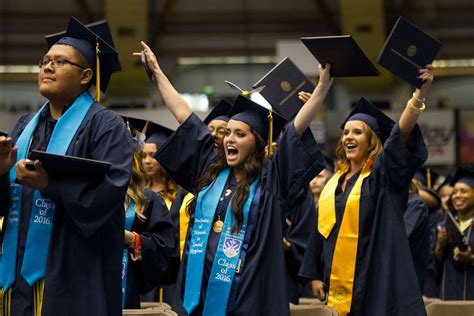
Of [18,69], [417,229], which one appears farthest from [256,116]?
[18,69]

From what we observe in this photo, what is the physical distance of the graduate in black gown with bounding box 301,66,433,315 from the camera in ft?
18.1

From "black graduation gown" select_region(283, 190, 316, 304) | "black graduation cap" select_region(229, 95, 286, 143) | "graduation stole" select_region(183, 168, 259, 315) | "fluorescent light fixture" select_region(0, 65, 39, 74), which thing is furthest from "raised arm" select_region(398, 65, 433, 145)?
"fluorescent light fixture" select_region(0, 65, 39, 74)

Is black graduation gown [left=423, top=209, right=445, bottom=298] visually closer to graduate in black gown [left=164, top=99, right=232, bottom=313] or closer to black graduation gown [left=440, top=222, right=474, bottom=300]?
black graduation gown [left=440, top=222, right=474, bottom=300]

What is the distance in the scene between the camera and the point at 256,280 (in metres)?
4.86

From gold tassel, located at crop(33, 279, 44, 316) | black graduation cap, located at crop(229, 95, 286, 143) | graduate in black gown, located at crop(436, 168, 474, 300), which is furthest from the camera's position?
graduate in black gown, located at crop(436, 168, 474, 300)

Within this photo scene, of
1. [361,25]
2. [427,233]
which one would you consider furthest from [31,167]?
[361,25]

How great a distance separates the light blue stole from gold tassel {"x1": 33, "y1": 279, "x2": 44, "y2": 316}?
0.10ft

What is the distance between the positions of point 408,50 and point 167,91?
1.40 metres

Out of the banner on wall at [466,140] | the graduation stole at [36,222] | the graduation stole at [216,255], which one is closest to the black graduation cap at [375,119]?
the graduation stole at [216,255]

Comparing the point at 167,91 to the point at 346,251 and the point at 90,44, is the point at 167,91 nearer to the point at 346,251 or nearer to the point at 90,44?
the point at 90,44

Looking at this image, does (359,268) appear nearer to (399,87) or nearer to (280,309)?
(280,309)

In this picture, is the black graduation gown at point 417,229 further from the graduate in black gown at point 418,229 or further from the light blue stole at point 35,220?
the light blue stole at point 35,220

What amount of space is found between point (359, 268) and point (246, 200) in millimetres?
1149

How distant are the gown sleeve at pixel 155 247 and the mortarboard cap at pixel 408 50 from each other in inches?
64.4
